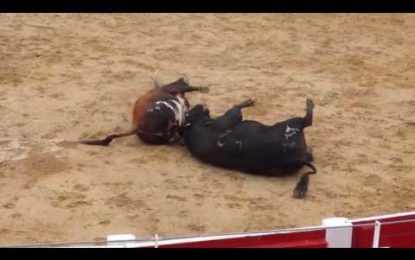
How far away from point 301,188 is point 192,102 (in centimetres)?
107

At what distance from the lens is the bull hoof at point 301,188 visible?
3408 millimetres

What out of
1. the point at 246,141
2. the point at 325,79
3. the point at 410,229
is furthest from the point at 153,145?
the point at 410,229

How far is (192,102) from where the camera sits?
432cm

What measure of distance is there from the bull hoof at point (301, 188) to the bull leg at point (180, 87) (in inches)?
35.0

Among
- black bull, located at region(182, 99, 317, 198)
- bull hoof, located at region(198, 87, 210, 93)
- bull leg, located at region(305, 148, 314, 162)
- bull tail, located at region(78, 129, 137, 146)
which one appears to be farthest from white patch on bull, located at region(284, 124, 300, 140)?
bull hoof, located at region(198, 87, 210, 93)

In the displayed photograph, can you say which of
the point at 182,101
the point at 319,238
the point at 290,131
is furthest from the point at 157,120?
the point at 319,238

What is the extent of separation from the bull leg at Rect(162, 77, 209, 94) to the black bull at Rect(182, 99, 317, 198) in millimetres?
435

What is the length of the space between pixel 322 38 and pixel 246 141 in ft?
6.86

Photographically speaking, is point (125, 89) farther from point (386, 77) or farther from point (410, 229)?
point (410, 229)

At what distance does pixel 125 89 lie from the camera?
450cm

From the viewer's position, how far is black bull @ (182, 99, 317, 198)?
3502mm

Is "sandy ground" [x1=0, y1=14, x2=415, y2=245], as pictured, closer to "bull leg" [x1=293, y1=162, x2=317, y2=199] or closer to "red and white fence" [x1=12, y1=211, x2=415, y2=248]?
"bull leg" [x1=293, y1=162, x2=317, y2=199]

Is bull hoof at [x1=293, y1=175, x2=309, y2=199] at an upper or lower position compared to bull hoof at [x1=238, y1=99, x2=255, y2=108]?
lower

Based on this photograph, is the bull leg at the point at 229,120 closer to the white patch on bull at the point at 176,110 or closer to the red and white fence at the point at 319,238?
the white patch on bull at the point at 176,110
